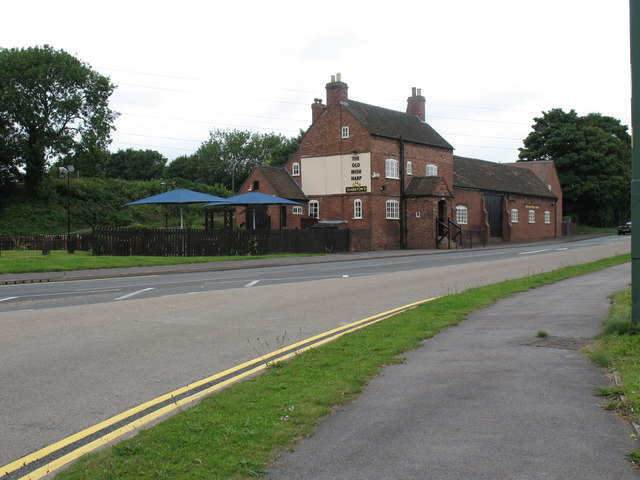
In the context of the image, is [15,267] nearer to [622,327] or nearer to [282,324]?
[282,324]

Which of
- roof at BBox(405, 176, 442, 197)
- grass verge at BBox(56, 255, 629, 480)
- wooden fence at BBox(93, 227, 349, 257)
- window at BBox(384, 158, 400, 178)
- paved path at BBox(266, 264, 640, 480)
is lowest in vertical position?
paved path at BBox(266, 264, 640, 480)

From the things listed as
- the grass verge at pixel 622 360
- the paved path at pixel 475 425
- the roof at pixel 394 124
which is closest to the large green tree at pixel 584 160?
the roof at pixel 394 124

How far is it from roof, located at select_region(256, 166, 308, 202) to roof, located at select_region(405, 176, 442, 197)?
8.08 m

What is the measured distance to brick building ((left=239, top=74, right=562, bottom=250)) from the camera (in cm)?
4391

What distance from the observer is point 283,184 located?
1825 inches

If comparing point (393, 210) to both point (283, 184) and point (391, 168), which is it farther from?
Result: point (283, 184)

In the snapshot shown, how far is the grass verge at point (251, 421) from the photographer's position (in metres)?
4.08

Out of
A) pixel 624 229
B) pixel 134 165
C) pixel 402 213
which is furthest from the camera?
pixel 134 165

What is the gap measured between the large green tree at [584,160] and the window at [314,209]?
3822 cm

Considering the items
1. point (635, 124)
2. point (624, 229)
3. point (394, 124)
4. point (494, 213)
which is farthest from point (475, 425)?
point (624, 229)

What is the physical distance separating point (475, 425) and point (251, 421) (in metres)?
1.83

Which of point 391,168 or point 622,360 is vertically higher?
point 391,168

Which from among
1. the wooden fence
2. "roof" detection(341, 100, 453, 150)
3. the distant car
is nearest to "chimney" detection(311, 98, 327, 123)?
"roof" detection(341, 100, 453, 150)

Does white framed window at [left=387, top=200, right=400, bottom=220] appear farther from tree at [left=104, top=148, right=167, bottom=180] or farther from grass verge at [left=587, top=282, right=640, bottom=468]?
tree at [left=104, top=148, right=167, bottom=180]
